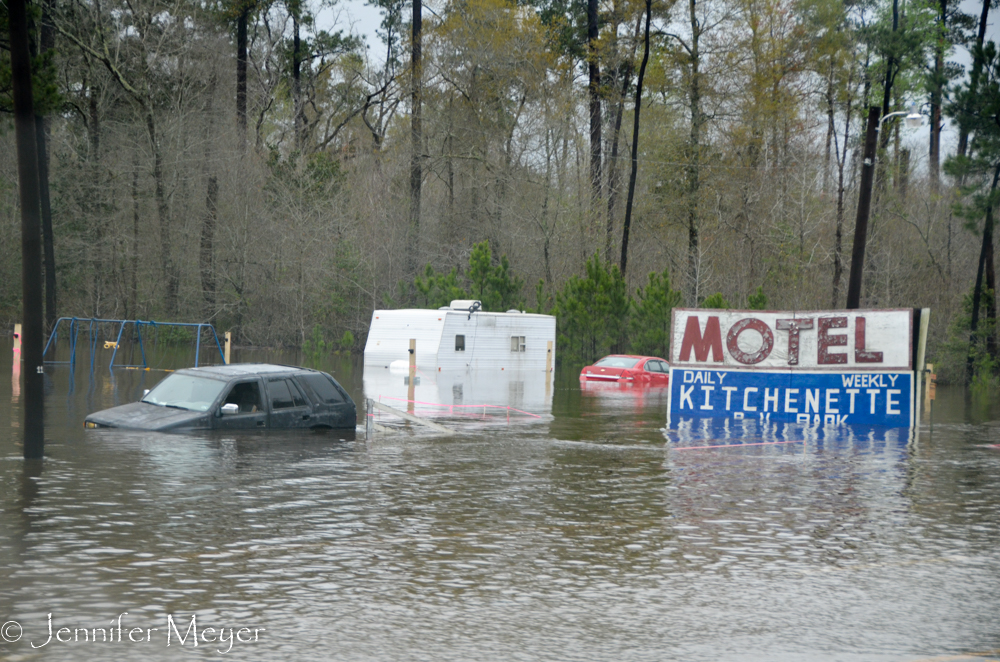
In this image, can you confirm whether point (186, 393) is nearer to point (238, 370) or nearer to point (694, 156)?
point (238, 370)

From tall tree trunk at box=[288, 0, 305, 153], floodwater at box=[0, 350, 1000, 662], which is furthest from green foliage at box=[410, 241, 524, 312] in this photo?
floodwater at box=[0, 350, 1000, 662]

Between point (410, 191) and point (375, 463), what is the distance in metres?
42.2

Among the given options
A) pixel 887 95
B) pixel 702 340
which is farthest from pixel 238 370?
pixel 887 95

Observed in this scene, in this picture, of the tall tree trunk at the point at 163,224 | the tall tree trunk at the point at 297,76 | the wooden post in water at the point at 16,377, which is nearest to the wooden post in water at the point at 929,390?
the wooden post in water at the point at 16,377

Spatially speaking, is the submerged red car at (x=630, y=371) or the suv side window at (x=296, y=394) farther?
the submerged red car at (x=630, y=371)

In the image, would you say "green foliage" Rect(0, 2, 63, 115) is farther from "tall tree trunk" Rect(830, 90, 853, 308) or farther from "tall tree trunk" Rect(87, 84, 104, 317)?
"tall tree trunk" Rect(830, 90, 853, 308)

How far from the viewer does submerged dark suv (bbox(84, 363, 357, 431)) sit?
16.6 m

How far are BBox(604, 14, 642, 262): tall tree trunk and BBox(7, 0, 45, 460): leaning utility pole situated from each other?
39.9 metres

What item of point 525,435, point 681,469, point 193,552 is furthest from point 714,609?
point 525,435

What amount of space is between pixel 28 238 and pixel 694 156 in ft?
140

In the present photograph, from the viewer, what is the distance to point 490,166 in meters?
53.8

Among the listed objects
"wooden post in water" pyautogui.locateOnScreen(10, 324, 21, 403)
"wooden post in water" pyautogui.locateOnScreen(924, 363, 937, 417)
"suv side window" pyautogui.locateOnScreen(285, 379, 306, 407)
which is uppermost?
"suv side window" pyautogui.locateOnScreen(285, 379, 306, 407)

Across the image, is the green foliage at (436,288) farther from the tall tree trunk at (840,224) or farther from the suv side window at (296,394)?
the suv side window at (296,394)

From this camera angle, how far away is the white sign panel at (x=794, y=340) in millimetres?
23828
